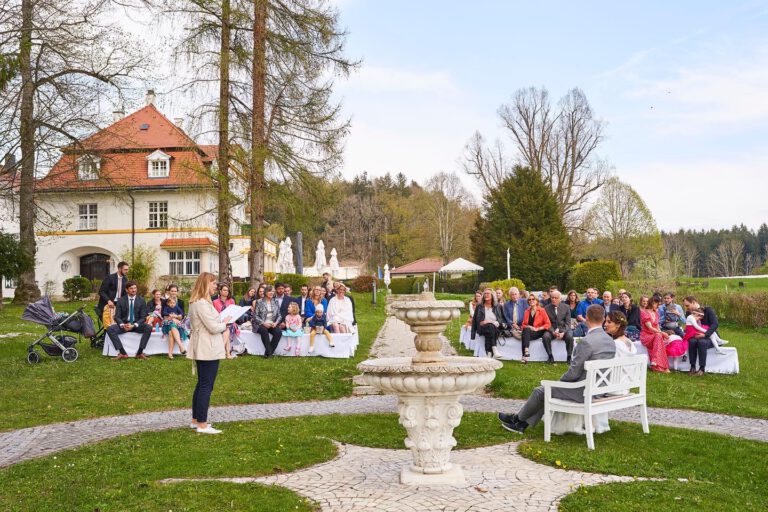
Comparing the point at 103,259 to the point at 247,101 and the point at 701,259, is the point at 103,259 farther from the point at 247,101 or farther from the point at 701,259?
the point at 701,259

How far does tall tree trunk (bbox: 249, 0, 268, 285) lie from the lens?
19.1 meters

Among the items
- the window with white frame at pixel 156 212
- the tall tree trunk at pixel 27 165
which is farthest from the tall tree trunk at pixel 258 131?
the window with white frame at pixel 156 212

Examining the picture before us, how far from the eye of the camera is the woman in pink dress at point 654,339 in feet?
42.8

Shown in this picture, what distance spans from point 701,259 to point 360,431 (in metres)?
98.3

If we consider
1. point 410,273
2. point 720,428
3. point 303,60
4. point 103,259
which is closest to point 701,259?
point 410,273

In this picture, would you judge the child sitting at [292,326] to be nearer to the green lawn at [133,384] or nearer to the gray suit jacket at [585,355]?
the green lawn at [133,384]

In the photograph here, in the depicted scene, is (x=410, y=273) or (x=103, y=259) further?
(x=410, y=273)

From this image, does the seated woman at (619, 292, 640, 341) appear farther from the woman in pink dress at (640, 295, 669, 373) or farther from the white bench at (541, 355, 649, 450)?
the white bench at (541, 355, 649, 450)

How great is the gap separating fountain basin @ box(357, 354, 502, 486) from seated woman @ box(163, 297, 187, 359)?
377 inches

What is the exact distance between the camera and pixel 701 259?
310 ft

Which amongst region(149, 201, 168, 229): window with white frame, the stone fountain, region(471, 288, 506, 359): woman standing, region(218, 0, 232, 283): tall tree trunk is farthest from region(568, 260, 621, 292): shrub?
the stone fountain

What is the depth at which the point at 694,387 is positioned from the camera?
11.2 m

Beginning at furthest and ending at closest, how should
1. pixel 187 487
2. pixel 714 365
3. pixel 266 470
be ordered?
pixel 714 365 → pixel 266 470 → pixel 187 487

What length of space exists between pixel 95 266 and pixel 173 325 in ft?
101
